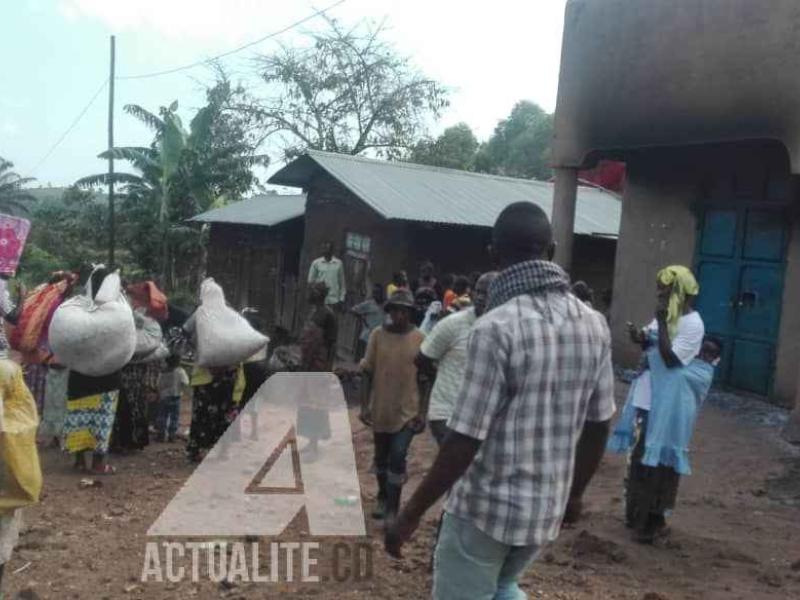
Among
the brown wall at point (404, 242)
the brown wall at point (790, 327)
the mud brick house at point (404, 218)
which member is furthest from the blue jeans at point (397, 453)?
the mud brick house at point (404, 218)

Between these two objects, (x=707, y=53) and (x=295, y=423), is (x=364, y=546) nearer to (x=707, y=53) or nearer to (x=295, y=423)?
(x=295, y=423)

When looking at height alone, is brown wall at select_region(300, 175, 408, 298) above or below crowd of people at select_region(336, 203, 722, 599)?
above

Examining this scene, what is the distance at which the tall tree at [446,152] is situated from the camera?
85.6 feet

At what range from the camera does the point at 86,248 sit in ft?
70.1

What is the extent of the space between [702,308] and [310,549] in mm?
6497

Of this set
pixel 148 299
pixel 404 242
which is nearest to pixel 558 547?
pixel 148 299

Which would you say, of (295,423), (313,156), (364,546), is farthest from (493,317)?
(313,156)

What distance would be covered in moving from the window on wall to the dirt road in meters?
6.32

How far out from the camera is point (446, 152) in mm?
26328

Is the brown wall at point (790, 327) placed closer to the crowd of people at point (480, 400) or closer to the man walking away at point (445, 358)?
the crowd of people at point (480, 400)

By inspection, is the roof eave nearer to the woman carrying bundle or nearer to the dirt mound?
the woman carrying bundle

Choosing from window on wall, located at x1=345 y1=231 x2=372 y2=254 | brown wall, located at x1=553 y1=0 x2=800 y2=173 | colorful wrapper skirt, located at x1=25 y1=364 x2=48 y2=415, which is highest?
brown wall, located at x1=553 y1=0 x2=800 y2=173

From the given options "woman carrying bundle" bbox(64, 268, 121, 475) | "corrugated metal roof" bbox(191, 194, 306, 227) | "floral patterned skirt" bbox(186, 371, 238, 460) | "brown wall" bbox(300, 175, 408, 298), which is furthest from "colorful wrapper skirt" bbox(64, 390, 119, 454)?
"corrugated metal roof" bbox(191, 194, 306, 227)

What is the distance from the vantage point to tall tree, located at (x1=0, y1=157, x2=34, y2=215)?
34.7 meters
